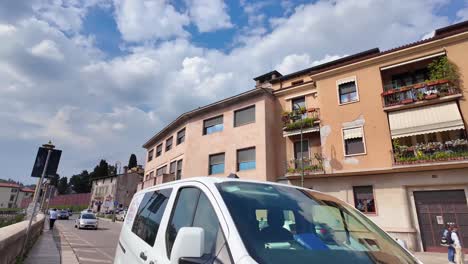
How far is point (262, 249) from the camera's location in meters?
1.77

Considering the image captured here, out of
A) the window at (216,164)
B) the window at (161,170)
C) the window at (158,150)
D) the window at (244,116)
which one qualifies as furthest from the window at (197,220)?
the window at (158,150)

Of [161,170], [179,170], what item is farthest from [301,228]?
[161,170]

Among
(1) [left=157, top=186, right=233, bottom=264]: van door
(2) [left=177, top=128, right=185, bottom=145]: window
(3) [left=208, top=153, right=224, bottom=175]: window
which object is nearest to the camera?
(1) [left=157, top=186, right=233, bottom=264]: van door

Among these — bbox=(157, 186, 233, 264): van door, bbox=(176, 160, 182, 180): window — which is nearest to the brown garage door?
bbox=(157, 186, 233, 264): van door

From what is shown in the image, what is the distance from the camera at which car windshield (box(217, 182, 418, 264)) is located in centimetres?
182

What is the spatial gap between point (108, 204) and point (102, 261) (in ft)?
171

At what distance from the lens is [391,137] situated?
17.1m

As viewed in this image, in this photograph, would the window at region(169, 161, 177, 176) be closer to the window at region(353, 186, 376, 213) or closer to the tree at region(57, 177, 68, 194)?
the window at region(353, 186, 376, 213)

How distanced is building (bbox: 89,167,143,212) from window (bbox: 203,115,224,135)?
35.8 m

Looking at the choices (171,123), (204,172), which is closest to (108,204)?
(171,123)

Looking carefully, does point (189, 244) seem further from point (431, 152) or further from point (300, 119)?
point (300, 119)

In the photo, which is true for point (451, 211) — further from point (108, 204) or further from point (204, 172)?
point (108, 204)

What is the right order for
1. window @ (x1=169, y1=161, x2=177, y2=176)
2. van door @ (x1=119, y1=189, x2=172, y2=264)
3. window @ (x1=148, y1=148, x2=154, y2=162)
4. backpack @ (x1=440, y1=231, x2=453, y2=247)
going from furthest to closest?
1. window @ (x1=148, y1=148, x2=154, y2=162)
2. window @ (x1=169, y1=161, x2=177, y2=176)
3. backpack @ (x1=440, y1=231, x2=453, y2=247)
4. van door @ (x1=119, y1=189, x2=172, y2=264)

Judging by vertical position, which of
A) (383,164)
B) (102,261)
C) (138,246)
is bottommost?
(102,261)
